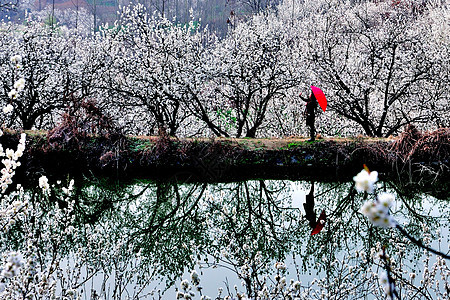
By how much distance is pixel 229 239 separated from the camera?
3984 mm

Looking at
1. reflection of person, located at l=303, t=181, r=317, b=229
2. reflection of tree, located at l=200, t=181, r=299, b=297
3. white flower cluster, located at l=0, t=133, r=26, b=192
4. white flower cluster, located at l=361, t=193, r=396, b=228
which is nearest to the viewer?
white flower cluster, located at l=361, t=193, r=396, b=228

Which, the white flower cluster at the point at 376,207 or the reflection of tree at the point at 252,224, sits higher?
the white flower cluster at the point at 376,207

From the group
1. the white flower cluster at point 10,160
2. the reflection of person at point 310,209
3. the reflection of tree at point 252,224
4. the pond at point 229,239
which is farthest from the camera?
the reflection of person at point 310,209

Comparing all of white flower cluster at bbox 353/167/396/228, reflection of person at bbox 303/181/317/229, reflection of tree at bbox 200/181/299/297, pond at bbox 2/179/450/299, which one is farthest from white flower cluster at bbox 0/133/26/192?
reflection of person at bbox 303/181/317/229

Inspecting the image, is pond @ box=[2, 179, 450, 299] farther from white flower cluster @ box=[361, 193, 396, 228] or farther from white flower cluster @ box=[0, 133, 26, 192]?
white flower cluster @ box=[361, 193, 396, 228]

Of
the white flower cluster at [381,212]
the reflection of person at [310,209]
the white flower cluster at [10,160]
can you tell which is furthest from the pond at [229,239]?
the white flower cluster at [381,212]

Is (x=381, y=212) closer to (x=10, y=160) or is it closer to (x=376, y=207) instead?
(x=376, y=207)

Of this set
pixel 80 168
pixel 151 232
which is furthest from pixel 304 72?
pixel 151 232

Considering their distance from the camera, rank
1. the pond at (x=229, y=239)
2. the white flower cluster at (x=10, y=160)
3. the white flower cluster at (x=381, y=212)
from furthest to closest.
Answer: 1. the pond at (x=229, y=239)
2. the white flower cluster at (x=10, y=160)
3. the white flower cluster at (x=381, y=212)

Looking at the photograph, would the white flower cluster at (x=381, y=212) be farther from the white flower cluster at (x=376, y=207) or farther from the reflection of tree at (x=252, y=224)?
the reflection of tree at (x=252, y=224)

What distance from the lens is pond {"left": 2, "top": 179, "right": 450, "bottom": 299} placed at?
10.9 ft

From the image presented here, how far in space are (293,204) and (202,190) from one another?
2011 millimetres

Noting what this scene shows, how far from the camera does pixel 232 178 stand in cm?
946

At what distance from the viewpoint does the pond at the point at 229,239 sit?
3.31m
